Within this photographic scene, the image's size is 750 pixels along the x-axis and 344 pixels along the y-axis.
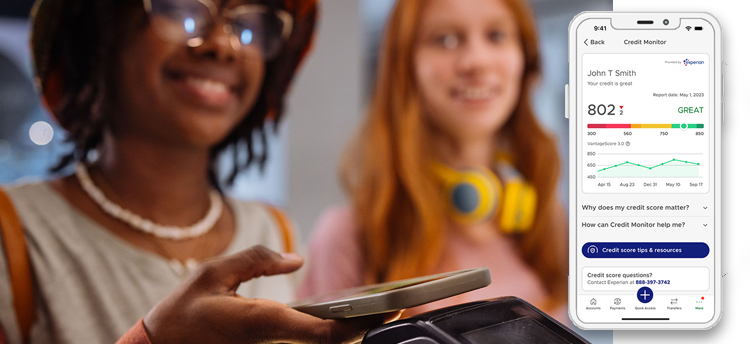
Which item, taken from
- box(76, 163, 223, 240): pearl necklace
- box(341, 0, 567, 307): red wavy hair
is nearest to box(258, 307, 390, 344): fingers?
box(76, 163, 223, 240): pearl necklace

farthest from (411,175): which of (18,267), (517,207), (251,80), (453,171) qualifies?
(18,267)

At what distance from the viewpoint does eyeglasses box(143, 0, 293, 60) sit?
602 millimetres

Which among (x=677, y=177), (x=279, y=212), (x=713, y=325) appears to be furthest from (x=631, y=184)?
(x=279, y=212)

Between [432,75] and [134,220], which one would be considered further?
[432,75]

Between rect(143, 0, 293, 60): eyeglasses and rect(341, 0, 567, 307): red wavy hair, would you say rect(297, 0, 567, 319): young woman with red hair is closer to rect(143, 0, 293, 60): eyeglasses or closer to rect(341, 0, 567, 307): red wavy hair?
rect(341, 0, 567, 307): red wavy hair

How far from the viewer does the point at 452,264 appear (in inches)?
32.2

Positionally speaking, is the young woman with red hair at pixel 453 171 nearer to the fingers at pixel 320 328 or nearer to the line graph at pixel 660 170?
the line graph at pixel 660 170

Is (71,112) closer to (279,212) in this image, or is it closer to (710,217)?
(279,212)

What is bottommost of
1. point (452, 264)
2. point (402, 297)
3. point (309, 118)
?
point (452, 264)

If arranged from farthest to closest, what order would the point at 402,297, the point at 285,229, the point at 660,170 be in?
1. the point at 285,229
2. the point at 660,170
3. the point at 402,297

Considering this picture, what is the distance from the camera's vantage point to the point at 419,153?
821 millimetres

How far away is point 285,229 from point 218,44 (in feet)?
0.89

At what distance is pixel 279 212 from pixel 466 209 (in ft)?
0.89

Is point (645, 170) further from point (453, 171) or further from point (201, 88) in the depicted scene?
point (201, 88)
